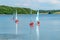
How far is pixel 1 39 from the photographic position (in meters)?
29.8

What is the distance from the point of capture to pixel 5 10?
144 m

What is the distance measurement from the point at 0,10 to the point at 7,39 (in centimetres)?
11455

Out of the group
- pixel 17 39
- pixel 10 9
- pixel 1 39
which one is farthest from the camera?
pixel 10 9

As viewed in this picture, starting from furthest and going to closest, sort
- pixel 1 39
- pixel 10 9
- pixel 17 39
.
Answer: pixel 10 9, pixel 17 39, pixel 1 39

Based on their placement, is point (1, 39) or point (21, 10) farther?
point (21, 10)

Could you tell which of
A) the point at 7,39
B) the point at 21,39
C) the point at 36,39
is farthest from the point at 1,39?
the point at 36,39

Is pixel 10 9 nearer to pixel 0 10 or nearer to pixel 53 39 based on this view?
pixel 0 10

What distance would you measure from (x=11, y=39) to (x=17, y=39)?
1220mm

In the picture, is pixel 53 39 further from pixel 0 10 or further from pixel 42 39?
pixel 0 10

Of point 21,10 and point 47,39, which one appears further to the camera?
point 21,10

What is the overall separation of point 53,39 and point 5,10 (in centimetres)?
11202

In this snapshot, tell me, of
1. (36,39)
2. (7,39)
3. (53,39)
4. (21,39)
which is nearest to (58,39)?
(53,39)

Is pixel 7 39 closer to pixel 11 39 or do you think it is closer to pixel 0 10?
pixel 11 39

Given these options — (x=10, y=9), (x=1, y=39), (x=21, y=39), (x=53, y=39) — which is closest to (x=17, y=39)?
(x=21, y=39)
